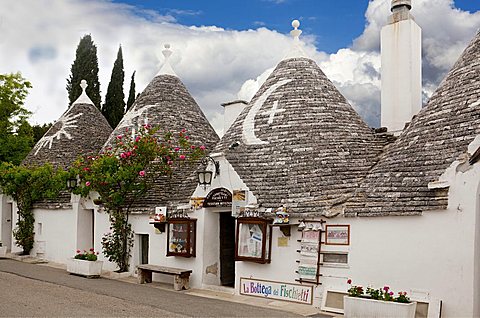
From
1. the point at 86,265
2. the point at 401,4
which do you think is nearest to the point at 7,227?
the point at 86,265

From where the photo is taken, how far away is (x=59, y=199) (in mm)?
18562

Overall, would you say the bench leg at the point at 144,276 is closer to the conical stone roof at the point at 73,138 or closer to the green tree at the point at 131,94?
the conical stone roof at the point at 73,138

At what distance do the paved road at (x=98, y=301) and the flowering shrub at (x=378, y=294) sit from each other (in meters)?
1.22

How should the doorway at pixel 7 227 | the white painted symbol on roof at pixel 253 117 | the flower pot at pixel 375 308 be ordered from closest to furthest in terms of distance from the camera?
1. the flower pot at pixel 375 308
2. the white painted symbol on roof at pixel 253 117
3. the doorway at pixel 7 227

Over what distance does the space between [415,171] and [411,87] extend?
3869mm

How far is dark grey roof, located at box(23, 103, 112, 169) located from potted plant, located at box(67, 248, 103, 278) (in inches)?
195

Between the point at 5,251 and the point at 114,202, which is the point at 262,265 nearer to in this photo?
the point at 114,202

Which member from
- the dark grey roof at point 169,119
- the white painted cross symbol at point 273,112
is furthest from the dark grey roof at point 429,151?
the dark grey roof at point 169,119

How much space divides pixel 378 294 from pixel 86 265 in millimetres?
8723

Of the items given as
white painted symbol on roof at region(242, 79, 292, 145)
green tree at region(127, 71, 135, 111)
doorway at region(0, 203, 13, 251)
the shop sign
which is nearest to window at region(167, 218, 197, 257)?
the shop sign

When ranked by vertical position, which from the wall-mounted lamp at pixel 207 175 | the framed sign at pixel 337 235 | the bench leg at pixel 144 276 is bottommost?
the bench leg at pixel 144 276

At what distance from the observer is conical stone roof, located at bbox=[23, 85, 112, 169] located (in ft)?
65.2

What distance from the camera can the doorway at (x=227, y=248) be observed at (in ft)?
45.0

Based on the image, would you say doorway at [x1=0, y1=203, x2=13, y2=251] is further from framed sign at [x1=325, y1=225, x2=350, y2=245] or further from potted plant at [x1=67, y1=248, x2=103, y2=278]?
framed sign at [x1=325, y1=225, x2=350, y2=245]
